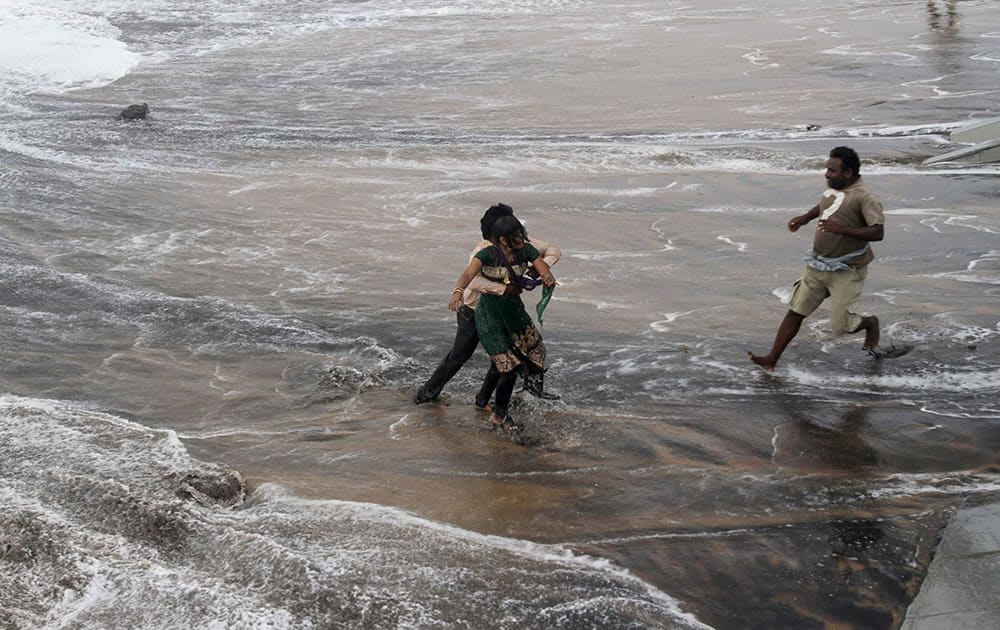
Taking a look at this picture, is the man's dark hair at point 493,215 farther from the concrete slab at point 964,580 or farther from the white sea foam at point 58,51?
the white sea foam at point 58,51

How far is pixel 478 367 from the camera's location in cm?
854

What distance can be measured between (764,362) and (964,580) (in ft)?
10.1

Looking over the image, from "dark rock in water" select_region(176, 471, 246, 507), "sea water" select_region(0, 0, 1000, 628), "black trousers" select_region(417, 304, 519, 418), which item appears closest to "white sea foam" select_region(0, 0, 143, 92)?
"sea water" select_region(0, 0, 1000, 628)

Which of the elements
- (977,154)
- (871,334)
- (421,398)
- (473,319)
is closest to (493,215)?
(473,319)

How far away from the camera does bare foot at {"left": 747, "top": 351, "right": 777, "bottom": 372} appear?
7931 mm

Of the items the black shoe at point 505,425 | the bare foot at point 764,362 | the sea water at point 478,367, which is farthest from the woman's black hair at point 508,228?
the bare foot at point 764,362

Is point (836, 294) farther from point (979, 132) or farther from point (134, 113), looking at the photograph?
point (134, 113)

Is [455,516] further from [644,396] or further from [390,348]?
[390,348]

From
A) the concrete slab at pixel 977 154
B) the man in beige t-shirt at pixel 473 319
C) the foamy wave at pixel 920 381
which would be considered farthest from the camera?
the concrete slab at pixel 977 154

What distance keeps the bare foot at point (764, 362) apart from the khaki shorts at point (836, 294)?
479 millimetres

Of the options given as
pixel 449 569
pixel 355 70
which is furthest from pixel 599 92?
pixel 449 569

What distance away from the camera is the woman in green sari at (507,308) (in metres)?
6.59

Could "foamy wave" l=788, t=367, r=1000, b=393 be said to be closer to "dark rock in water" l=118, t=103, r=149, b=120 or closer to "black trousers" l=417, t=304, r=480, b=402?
"black trousers" l=417, t=304, r=480, b=402

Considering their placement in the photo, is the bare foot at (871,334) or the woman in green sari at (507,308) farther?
the bare foot at (871,334)
